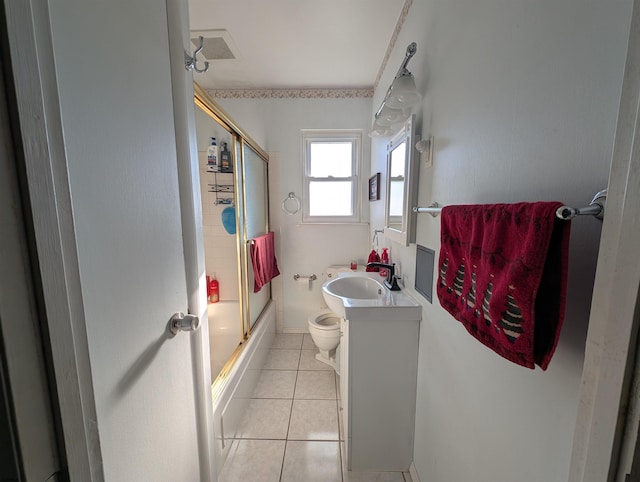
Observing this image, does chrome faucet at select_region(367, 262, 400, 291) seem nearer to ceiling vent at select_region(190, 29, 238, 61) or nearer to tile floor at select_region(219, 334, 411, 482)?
tile floor at select_region(219, 334, 411, 482)

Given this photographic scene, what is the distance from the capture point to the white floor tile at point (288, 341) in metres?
2.48

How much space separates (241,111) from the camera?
Answer: 95.7 inches

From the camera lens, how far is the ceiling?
4.83ft

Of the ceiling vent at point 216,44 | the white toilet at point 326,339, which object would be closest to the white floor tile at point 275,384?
the white toilet at point 326,339

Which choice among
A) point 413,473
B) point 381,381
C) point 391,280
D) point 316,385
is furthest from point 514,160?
point 316,385

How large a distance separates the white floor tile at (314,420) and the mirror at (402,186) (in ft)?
4.22

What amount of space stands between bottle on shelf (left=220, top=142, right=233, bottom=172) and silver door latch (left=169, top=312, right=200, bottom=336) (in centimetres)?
163

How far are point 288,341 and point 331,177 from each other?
5.90ft

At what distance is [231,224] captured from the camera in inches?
84.5

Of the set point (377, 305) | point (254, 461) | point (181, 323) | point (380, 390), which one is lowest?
point (254, 461)

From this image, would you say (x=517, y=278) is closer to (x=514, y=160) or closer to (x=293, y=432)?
(x=514, y=160)

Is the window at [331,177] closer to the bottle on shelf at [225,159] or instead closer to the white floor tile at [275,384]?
the bottle on shelf at [225,159]

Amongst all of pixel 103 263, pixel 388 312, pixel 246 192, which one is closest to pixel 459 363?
pixel 388 312

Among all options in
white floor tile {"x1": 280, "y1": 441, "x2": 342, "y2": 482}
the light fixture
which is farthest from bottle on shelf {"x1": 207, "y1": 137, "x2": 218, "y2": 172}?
white floor tile {"x1": 280, "y1": 441, "x2": 342, "y2": 482}
